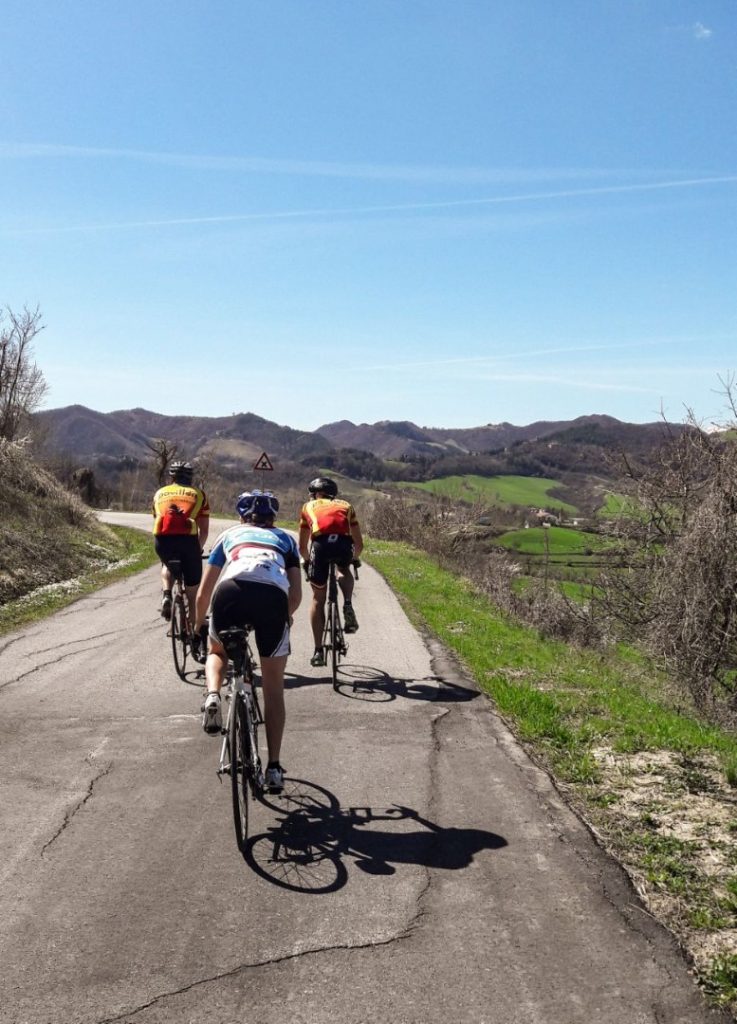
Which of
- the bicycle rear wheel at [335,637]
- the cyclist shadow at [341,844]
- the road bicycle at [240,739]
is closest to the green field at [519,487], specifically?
the bicycle rear wheel at [335,637]

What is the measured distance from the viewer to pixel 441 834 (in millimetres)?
4992

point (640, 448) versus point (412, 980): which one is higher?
point (640, 448)

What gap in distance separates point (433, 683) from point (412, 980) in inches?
228

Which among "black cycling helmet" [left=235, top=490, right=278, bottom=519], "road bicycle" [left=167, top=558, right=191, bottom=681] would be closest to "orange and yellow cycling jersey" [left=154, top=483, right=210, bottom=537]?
"road bicycle" [left=167, top=558, right=191, bottom=681]

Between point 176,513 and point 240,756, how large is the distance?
473 centimetres

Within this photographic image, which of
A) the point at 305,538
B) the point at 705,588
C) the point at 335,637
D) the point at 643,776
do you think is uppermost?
the point at 305,538

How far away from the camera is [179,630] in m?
9.32

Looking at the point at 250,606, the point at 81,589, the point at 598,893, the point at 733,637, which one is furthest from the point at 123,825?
the point at 81,589

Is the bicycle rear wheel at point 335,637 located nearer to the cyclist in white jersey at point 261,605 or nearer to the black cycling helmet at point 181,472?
the black cycling helmet at point 181,472

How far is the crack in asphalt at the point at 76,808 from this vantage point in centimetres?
480

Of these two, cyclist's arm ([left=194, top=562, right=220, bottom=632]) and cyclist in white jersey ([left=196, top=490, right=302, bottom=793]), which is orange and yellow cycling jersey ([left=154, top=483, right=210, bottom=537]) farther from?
cyclist in white jersey ([left=196, top=490, right=302, bottom=793])

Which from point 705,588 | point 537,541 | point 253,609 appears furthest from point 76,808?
point 537,541

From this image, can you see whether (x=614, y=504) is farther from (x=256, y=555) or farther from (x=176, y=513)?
(x=256, y=555)

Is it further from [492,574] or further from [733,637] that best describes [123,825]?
[492,574]
